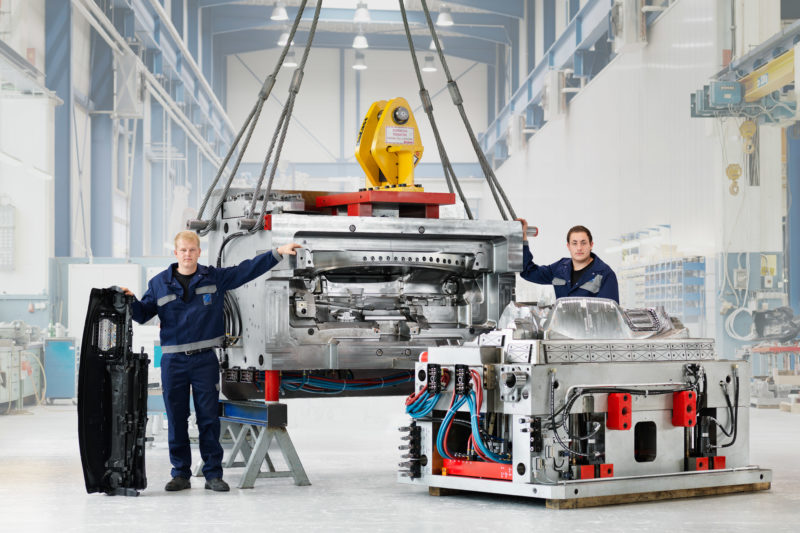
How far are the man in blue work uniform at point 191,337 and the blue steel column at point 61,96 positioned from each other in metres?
8.64

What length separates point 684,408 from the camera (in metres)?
5.49

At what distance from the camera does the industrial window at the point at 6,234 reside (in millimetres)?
13352

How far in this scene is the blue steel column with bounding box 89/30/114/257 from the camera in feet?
52.3

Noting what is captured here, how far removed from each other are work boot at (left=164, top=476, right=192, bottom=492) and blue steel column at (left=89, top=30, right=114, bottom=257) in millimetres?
10682

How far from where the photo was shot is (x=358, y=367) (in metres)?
6.20

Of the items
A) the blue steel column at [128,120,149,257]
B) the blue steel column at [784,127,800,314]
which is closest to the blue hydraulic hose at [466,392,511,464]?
the blue steel column at [784,127,800,314]

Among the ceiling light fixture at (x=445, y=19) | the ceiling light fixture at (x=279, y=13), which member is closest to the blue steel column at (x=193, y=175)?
the ceiling light fixture at (x=279, y=13)

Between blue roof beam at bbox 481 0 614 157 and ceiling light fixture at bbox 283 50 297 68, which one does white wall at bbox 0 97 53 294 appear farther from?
ceiling light fixture at bbox 283 50 297 68

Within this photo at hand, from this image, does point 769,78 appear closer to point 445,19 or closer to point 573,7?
point 573,7

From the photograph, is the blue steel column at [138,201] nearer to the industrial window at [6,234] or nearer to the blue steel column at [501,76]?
the industrial window at [6,234]

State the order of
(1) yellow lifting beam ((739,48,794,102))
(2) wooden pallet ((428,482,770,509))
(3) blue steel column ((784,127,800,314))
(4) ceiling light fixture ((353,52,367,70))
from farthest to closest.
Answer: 1. (4) ceiling light fixture ((353,52,367,70))
2. (3) blue steel column ((784,127,800,314))
3. (1) yellow lifting beam ((739,48,794,102))
4. (2) wooden pallet ((428,482,770,509))

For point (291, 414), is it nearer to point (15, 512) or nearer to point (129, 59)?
point (15, 512)

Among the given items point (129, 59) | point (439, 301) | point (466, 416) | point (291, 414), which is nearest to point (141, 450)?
point (466, 416)

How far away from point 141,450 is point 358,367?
130cm
